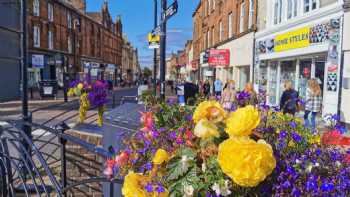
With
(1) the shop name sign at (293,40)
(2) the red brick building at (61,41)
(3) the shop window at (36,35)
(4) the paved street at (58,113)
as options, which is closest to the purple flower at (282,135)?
(4) the paved street at (58,113)

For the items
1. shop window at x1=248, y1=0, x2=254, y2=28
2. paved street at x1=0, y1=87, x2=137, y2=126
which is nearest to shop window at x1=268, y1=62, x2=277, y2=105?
shop window at x1=248, y1=0, x2=254, y2=28

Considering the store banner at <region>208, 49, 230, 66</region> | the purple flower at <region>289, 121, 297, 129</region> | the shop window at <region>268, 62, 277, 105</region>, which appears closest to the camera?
the purple flower at <region>289, 121, 297, 129</region>

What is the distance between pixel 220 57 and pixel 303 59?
425 inches

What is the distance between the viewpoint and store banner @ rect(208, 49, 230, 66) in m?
24.4

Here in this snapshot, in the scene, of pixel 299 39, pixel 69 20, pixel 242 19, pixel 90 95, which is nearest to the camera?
pixel 90 95

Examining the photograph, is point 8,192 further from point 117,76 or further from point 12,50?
point 117,76

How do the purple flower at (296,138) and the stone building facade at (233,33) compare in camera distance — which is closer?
the purple flower at (296,138)

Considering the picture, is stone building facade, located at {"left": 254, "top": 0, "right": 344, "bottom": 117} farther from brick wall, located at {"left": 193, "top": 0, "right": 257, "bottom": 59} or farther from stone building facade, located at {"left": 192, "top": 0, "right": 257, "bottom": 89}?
brick wall, located at {"left": 193, "top": 0, "right": 257, "bottom": 59}

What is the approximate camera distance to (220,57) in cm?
2467

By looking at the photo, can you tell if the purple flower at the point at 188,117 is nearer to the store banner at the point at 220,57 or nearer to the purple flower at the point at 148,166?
the purple flower at the point at 148,166

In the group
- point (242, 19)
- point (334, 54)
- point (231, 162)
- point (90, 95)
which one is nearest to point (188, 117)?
point (231, 162)

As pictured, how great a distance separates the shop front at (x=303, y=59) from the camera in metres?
11.5

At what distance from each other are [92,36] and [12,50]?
3455 centimetres

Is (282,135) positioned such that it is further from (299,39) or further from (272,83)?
(272,83)
